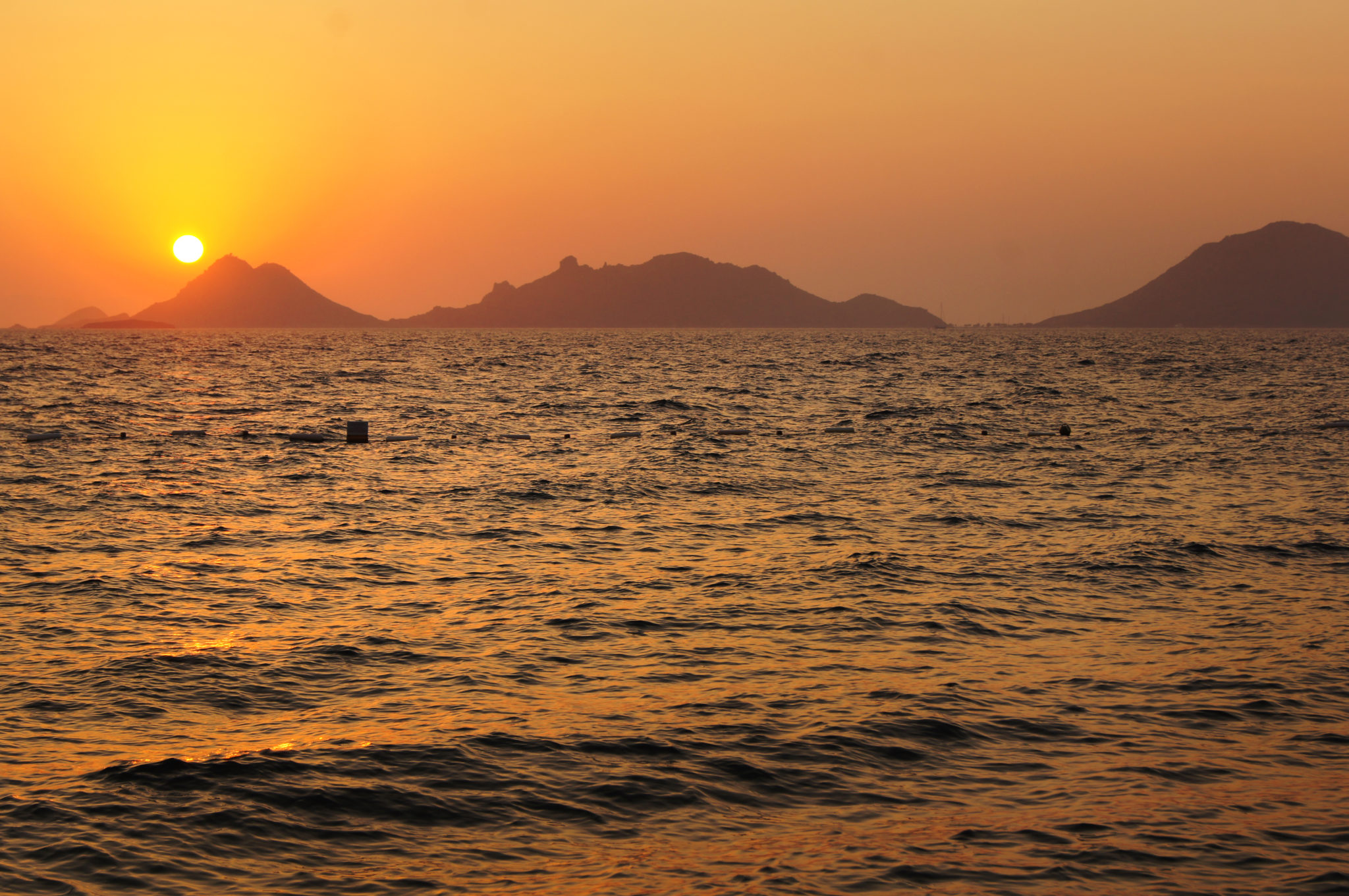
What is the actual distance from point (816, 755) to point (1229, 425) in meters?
42.1

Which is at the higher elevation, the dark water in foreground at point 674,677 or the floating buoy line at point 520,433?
the floating buoy line at point 520,433

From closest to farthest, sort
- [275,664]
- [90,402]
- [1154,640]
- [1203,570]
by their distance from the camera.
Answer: [275,664] → [1154,640] → [1203,570] → [90,402]

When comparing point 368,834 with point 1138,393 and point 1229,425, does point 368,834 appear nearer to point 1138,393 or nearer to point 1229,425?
point 1229,425

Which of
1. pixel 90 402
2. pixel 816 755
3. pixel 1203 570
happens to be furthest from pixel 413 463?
pixel 90 402

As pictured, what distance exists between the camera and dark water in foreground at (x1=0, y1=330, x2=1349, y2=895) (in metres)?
9.77

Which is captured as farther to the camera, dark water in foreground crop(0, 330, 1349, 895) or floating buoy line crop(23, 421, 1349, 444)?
floating buoy line crop(23, 421, 1349, 444)

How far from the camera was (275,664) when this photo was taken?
49.5 ft

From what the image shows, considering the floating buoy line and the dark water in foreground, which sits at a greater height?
the floating buoy line

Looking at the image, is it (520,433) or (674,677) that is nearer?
(674,677)

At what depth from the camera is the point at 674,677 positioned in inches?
575

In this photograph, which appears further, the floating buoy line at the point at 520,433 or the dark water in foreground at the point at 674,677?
the floating buoy line at the point at 520,433

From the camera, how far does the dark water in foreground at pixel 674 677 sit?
9.77 meters

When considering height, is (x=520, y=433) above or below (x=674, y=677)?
above

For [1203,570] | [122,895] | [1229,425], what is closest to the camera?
[122,895]
